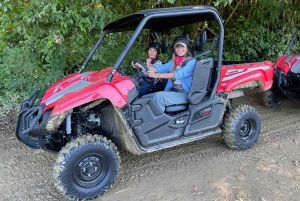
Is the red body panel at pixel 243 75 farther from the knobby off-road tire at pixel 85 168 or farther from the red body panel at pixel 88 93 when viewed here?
the knobby off-road tire at pixel 85 168

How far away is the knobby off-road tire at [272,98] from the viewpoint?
17.6ft

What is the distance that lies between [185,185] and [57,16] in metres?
2.91

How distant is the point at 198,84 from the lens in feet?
11.0

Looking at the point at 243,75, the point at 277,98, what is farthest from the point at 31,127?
the point at 277,98

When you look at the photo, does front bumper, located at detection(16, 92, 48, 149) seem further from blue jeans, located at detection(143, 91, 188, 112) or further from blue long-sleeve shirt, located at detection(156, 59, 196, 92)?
blue long-sleeve shirt, located at detection(156, 59, 196, 92)

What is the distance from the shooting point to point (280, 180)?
3193 millimetres

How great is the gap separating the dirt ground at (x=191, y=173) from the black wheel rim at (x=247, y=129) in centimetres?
16

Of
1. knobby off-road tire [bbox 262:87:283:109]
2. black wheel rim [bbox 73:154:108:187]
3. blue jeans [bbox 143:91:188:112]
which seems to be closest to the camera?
black wheel rim [bbox 73:154:108:187]

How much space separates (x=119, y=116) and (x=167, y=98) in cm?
62

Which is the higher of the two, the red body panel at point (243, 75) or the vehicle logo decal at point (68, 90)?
the vehicle logo decal at point (68, 90)

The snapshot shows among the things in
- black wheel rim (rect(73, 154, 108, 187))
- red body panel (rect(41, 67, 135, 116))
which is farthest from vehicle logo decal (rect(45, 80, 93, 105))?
black wheel rim (rect(73, 154, 108, 187))

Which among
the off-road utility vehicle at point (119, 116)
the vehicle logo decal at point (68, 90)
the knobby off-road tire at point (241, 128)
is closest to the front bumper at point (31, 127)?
the off-road utility vehicle at point (119, 116)

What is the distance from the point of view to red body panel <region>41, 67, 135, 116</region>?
8.94ft

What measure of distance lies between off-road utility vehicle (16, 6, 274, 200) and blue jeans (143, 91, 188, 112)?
0.22ft
